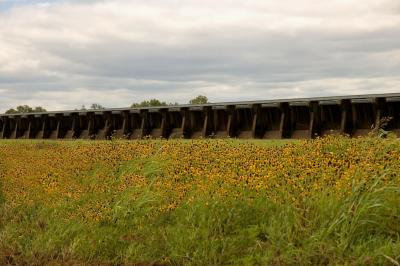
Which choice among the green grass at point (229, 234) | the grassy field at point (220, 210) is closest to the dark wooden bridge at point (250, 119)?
the grassy field at point (220, 210)

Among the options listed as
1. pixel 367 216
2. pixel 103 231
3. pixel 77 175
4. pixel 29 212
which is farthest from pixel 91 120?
pixel 367 216

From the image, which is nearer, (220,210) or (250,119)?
(220,210)

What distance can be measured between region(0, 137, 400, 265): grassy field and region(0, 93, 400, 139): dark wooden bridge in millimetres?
2459

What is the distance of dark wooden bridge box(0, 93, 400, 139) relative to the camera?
1486 centimetres

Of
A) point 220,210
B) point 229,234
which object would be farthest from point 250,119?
point 229,234

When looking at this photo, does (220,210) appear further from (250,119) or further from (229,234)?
(250,119)

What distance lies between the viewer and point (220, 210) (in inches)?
313

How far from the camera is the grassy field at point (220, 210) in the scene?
677 cm

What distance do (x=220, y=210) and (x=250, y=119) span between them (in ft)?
32.8

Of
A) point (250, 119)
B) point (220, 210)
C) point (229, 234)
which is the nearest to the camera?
point (229, 234)

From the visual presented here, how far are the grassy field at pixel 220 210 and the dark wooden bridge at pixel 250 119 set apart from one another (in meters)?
2.46

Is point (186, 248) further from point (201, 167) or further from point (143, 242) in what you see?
point (201, 167)

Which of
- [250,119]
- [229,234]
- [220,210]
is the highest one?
[250,119]

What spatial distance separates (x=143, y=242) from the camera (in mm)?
7949
